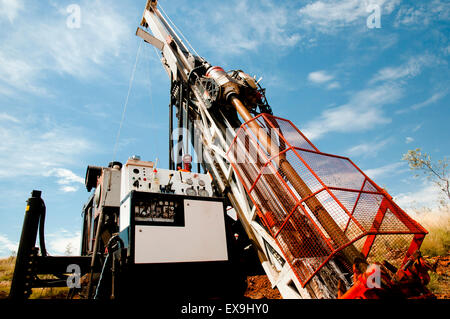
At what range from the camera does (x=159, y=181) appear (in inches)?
233

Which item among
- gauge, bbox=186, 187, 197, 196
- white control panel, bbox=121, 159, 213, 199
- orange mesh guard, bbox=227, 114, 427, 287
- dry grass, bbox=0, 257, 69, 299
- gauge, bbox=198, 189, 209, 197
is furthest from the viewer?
dry grass, bbox=0, 257, 69, 299

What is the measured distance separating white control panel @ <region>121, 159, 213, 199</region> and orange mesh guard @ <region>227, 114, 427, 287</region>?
1.51 metres

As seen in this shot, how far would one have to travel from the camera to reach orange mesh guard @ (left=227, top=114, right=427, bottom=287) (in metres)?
3.64

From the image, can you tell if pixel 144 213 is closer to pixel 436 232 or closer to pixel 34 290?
pixel 34 290

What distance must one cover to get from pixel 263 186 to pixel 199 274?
1.97 metres

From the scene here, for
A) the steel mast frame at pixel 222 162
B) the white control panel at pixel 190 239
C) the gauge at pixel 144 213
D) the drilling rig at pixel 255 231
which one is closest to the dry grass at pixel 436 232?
the drilling rig at pixel 255 231

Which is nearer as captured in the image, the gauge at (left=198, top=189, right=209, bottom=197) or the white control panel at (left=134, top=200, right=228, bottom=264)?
the white control panel at (left=134, top=200, right=228, bottom=264)

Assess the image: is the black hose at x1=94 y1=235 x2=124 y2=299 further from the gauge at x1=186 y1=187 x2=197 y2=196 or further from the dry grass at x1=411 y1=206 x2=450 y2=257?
the dry grass at x1=411 y1=206 x2=450 y2=257

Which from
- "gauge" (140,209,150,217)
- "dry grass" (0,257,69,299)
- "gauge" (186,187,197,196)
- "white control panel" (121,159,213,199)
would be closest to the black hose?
"gauge" (140,209,150,217)

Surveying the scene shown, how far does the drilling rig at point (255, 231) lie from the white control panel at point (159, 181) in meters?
0.03

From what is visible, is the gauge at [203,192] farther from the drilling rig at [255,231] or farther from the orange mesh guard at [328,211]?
the orange mesh guard at [328,211]

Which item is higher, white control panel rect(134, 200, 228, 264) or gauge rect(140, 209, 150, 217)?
gauge rect(140, 209, 150, 217)
